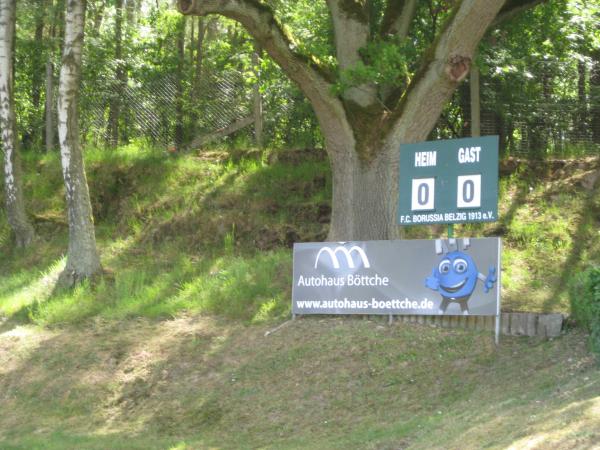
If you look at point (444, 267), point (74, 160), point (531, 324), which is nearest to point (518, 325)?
point (531, 324)

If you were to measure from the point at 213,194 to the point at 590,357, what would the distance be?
11526 millimetres

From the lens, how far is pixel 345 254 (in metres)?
14.2

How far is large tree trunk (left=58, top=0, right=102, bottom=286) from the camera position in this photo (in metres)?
17.2

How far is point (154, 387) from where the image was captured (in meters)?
13.5

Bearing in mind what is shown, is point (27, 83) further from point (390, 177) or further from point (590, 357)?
point (590, 357)

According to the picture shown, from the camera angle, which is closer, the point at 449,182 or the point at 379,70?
the point at 449,182

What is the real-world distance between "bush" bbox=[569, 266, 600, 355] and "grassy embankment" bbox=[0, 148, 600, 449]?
1.27 feet

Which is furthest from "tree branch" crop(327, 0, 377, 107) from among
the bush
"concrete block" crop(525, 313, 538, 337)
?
the bush

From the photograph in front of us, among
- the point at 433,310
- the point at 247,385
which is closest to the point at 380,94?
the point at 433,310

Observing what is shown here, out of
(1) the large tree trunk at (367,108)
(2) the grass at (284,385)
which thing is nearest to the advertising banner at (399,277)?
(2) the grass at (284,385)

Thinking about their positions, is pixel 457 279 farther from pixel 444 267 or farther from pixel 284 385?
pixel 284 385

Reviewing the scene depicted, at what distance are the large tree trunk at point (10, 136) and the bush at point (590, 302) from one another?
12837 mm

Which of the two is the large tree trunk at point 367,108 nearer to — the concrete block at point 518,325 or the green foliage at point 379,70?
the green foliage at point 379,70

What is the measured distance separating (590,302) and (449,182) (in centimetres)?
286
